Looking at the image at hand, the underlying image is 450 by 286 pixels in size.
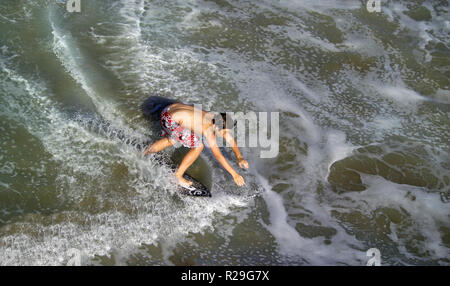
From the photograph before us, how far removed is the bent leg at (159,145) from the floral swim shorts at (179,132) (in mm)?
204

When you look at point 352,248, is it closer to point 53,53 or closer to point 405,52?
point 405,52

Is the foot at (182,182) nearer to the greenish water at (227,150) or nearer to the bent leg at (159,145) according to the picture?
the greenish water at (227,150)

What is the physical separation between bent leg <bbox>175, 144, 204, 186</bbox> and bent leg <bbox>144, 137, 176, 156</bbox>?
0.95ft

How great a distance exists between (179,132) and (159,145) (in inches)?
20.1

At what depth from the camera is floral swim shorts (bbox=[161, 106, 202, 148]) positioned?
4809 millimetres

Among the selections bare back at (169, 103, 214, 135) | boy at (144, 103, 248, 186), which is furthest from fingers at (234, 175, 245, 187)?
bare back at (169, 103, 214, 135)

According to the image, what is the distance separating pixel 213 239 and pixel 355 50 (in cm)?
527

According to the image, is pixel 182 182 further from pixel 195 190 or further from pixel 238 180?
pixel 238 180

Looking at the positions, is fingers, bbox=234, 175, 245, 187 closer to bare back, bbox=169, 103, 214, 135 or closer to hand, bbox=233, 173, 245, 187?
hand, bbox=233, 173, 245, 187

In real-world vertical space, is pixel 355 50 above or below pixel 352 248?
above

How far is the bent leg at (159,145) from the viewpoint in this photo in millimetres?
5135
